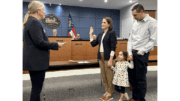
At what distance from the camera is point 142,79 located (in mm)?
1610

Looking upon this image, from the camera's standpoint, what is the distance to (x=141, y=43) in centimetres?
159

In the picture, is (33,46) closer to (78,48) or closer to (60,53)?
(60,53)

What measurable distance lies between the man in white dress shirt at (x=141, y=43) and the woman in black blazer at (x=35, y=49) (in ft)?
3.49

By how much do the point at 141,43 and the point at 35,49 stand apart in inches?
48.9

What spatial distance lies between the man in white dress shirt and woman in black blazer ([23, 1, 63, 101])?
1.07 meters

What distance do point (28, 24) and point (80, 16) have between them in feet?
20.7

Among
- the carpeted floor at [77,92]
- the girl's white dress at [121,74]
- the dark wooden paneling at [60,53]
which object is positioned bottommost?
the carpeted floor at [77,92]

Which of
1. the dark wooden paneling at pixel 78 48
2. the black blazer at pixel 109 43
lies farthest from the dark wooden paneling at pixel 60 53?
the black blazer at pixel 109 43

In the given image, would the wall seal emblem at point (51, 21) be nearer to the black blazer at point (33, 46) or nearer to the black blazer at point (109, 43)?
the black blazer at point (109, 43)

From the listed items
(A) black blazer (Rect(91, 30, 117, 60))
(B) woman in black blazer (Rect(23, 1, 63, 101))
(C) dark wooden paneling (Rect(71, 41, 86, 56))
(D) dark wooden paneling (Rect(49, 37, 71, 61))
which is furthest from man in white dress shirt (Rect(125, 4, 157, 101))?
(C) dark wooden paneling (Rect(71, 41, 86, 56))

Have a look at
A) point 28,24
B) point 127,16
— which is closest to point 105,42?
point 28,24

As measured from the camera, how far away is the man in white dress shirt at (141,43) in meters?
1.54

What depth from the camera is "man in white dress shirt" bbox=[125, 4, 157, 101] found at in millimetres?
1535
